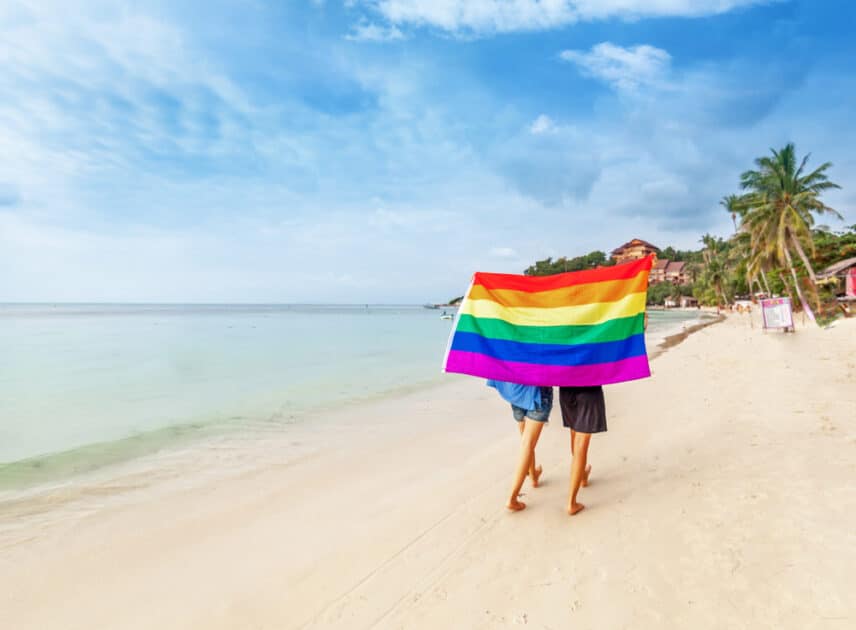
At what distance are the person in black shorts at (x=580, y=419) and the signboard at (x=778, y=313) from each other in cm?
2126

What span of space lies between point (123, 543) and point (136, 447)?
411cm

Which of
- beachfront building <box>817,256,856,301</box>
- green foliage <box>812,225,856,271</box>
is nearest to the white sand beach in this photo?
beachfront building <box>817,256,856,301</box>

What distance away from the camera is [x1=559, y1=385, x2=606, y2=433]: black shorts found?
11.9 ft

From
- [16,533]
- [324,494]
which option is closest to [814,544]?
[324,494]

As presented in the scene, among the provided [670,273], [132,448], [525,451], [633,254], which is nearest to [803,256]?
[633,254]

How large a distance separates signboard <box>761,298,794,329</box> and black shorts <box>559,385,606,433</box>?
21.2 meters

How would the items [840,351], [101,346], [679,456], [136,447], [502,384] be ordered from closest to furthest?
[502,384], [679,456], [136,447], [840,351], [101,346]

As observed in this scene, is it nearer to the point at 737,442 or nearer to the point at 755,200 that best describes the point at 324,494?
the point at 737,442

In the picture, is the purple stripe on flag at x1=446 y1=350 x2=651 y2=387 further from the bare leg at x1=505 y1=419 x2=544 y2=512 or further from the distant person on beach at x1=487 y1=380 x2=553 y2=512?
the bare leg at x1=505 y1=419 x2=544 y2=512

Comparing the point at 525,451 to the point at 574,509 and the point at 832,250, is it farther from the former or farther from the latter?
the point at 832,250

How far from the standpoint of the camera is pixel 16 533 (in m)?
4.45

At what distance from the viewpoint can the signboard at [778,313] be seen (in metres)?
19.5

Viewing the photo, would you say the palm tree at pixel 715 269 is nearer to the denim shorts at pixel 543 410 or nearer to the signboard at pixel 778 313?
the signboard at pixel 778 313

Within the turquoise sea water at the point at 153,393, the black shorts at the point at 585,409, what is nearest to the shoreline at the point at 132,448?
the turquoise sea water at the point at 153,393
